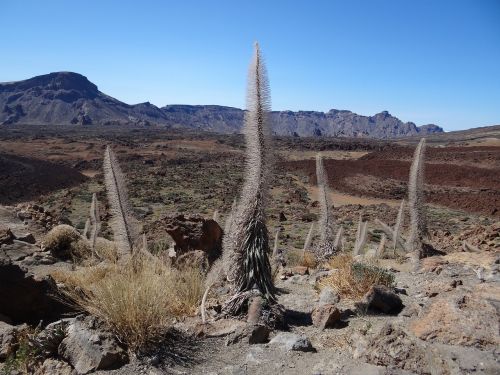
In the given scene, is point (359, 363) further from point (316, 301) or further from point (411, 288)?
point (411, 288)

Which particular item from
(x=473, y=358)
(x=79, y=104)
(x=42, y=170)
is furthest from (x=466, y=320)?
(x=79, y=104)

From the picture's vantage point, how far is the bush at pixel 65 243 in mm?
7447

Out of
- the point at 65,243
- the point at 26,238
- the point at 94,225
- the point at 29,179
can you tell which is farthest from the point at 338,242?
the point at 29,179

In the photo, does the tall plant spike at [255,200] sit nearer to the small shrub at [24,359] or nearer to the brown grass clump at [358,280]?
the brown grass clump at [358,280]

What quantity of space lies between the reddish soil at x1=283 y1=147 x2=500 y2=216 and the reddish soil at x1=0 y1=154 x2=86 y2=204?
1732cm

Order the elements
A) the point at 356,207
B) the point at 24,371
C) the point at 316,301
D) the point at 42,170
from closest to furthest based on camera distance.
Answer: the point at 24,371 → the point at 316,301 → the point at 356,207 → the point at 42,170

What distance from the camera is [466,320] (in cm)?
344

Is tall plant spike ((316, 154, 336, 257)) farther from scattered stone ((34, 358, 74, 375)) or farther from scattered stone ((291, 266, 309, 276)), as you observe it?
scattered stone ((34, 358, 74, 375))

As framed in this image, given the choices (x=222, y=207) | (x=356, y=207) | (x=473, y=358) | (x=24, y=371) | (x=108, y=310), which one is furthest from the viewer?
(x=356, y=207)

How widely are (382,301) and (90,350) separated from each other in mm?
2678

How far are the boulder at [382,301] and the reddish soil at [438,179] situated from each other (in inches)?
717

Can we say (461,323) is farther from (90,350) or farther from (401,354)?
(90,350)

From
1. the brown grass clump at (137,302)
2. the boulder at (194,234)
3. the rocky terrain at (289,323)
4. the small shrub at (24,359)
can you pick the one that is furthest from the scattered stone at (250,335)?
the boulder at (194,234)

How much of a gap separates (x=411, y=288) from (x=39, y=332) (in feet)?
13.6
